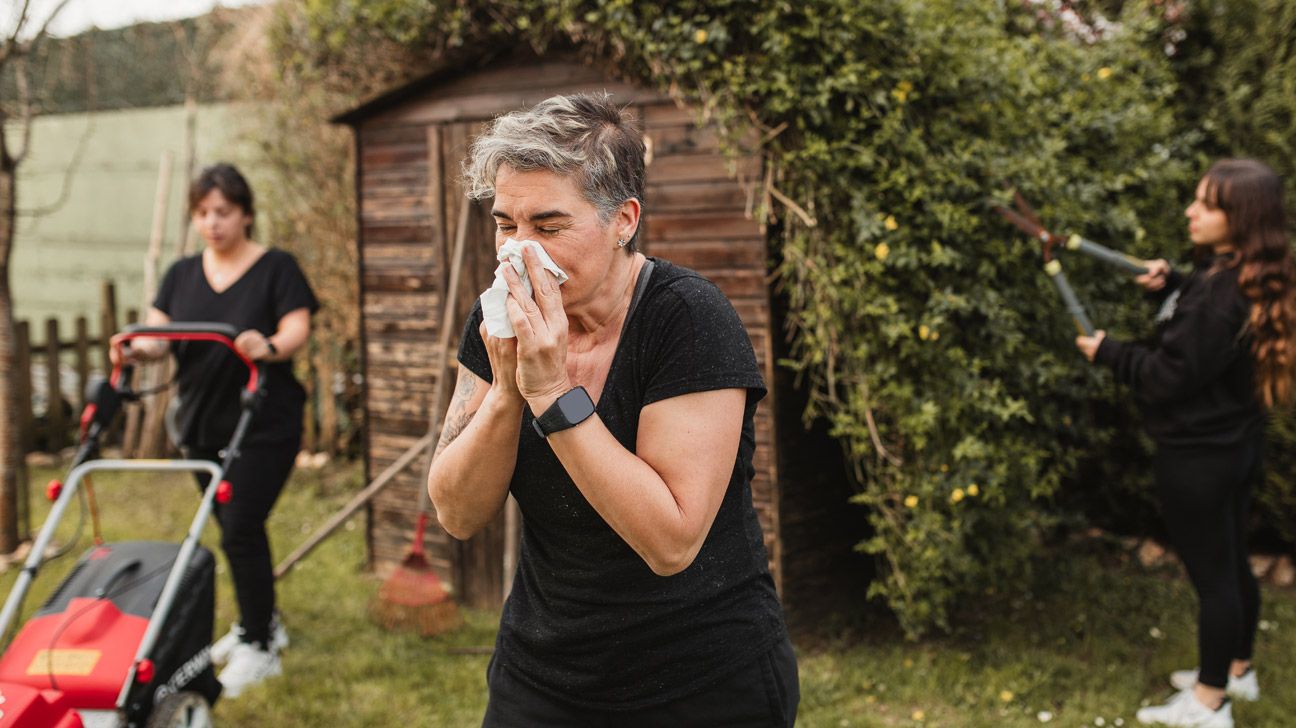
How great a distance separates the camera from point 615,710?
193 cm

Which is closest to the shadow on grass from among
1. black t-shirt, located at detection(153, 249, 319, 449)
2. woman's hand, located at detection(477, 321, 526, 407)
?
black t-shirt, located at detection(153, 249, 319, 449)

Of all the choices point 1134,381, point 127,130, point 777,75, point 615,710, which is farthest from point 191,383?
point 127,130

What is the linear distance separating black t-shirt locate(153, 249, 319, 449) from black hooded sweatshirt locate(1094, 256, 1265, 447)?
3.09 m

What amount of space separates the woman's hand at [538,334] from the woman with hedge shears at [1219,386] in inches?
105

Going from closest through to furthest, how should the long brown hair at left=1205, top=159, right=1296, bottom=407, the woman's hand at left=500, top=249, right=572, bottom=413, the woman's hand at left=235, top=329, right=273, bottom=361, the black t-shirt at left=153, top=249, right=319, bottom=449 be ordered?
the woman's hand at left=500, top=249, right=572, bottom=413
the long brown hair at left=1205, top=159, right=1296, bottom=407
the woman's hand at left=235, top=329, right=273, bottom=361
the black t-shirt at left=153, top=249, right=319, bottom=449

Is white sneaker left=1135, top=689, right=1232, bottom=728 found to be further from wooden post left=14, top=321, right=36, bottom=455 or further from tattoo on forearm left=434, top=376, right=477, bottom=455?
wooden post left=14, top=321, right=36, bottom=455

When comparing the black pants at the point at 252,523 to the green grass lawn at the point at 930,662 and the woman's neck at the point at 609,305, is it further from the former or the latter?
the woman's neck at the point at 609,305

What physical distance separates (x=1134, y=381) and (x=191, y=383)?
11.4 feet

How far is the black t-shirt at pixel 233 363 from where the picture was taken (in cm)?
412

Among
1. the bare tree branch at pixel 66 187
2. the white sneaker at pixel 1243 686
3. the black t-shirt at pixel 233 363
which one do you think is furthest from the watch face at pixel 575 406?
the bare tree branch at pixel 66 187

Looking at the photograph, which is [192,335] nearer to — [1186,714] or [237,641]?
[237,641]

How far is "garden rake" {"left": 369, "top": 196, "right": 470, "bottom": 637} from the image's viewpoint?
4.76 m

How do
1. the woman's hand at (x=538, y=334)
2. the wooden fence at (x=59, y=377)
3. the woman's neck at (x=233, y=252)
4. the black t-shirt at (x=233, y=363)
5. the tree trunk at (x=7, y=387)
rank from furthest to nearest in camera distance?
1. the wooden fence at (x=59, y=377)
2. the tree trunk at (x=7, y=387)
3. the woman's neck at (x=233, y=252)
4. the black t-shirt at (x=233, y=363)
5. the woman's hand at (x=538, y=334)

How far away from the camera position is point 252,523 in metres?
4.08
